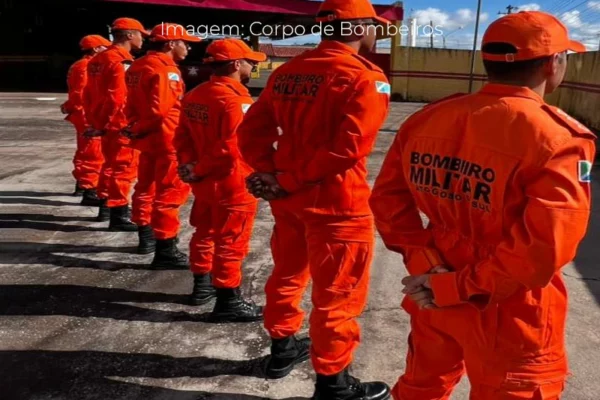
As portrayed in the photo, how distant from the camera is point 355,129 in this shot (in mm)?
2443

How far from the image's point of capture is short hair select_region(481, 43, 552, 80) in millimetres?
1648

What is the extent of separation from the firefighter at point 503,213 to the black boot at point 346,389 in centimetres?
90

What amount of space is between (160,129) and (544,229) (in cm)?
364

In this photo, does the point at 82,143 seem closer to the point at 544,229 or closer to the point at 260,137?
the point at 260,137

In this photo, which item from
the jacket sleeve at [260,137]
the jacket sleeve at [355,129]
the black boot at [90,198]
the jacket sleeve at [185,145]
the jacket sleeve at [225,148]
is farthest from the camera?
the black boot at [90,198]

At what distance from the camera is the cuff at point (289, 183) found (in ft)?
8.63

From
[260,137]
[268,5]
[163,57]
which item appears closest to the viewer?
[260,137]

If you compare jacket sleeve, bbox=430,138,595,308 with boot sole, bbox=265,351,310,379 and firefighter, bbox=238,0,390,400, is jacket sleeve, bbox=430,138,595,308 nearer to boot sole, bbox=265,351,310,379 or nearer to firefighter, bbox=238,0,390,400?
firefighter, bbox=238,0,390,400

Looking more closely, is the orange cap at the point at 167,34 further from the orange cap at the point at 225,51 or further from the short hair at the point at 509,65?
the short hair at the point at 509,65

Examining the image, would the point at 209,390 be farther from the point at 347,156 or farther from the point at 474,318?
the point at 474,318

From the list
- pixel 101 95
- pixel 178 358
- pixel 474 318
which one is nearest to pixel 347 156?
pixel 474 318

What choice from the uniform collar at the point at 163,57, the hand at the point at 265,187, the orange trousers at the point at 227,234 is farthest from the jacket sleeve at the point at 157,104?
the hand at the point at 265,187

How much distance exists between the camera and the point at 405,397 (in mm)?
2072

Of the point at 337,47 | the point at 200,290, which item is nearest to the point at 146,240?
the point at 200,290
